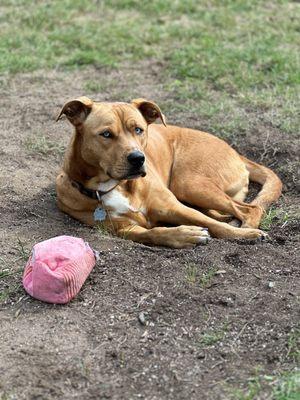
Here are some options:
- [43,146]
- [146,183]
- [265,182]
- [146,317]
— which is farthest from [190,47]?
[146,317]

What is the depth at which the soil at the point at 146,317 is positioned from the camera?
4105mm

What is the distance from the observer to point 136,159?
5594 millimetres

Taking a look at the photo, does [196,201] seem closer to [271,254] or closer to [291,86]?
[271,254]

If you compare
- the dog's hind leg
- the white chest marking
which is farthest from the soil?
the dog's hind leg

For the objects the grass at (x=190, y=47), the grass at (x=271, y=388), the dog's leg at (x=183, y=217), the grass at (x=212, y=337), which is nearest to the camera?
the grass at (x=271, y=388)

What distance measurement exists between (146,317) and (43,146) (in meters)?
3.05

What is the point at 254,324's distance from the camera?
14.8ft

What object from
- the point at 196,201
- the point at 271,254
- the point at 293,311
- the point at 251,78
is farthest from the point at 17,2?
the point at 293,311

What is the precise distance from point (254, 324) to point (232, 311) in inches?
7.3

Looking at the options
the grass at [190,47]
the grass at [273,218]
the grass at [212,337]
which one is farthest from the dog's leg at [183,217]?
the grass at [190,47]

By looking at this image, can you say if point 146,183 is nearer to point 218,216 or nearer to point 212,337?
point 218,216

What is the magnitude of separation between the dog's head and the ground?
52 centimetres

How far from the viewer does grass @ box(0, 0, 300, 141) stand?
8.32 meters

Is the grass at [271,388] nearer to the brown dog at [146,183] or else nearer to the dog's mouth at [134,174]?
the brown dog at [146,183]
